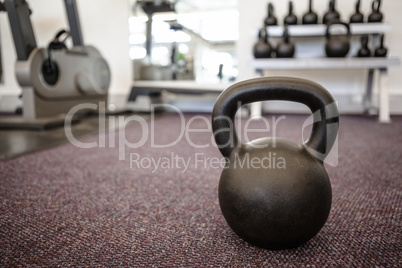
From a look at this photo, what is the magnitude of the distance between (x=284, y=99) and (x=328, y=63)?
207cm

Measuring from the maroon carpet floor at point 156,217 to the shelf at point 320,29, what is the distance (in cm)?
145

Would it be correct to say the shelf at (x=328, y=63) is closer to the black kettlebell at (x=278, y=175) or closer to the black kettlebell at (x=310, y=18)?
the black kettlebell at (x=310, y=18)

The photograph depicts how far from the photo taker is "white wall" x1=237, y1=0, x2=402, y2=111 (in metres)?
2.83

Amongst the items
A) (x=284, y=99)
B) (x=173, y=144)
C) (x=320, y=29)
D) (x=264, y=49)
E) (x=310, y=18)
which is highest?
(x=310, y=18)

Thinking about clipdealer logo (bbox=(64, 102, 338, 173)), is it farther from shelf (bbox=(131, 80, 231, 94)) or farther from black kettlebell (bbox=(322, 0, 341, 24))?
black kettlebell (bbox=(322, 0, 341, 24))

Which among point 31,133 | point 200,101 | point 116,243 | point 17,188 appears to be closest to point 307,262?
point 116,243

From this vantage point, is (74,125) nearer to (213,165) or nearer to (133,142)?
(133,142)

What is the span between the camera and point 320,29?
2.50m

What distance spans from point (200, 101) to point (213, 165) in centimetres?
211

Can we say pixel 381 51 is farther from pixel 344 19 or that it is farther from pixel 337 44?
pixel 344 19

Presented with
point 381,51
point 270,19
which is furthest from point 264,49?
point 381,51

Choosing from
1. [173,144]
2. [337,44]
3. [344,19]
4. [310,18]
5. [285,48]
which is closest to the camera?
[173,144]

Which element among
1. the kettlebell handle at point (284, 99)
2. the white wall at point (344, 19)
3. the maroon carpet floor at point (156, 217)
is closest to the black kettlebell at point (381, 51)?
the white wall at point (344, 19)

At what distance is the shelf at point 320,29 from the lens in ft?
7.95
